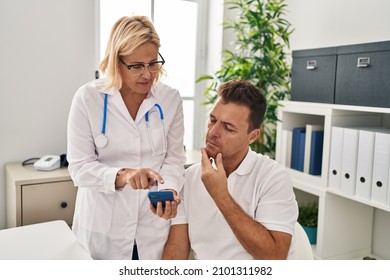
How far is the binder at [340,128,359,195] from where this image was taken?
1.87 metres

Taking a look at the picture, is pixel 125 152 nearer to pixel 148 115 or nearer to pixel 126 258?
pixel 148 115

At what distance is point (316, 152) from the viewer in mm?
2105

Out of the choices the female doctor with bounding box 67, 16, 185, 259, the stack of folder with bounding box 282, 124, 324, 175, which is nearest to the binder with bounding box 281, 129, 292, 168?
the stack of folder with bounding box 282, 124, 324, 175

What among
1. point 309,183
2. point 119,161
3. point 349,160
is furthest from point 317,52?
point 119,161

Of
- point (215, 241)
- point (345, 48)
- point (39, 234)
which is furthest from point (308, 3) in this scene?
point (39, 234)

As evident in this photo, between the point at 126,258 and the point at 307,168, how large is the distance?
3.91 feet

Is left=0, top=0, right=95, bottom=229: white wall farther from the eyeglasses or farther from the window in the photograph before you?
the eyeglasses

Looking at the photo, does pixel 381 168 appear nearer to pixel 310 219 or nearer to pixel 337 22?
pixel 310 219

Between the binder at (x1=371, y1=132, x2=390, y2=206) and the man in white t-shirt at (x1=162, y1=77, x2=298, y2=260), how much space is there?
0.78 m

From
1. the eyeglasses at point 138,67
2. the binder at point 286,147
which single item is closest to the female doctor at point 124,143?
the eyeglasses at point 138,67

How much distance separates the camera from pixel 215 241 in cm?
122

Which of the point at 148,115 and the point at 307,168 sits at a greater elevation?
the point at 148,115

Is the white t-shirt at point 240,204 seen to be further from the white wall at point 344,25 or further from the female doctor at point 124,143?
the white wall at point 344,25
